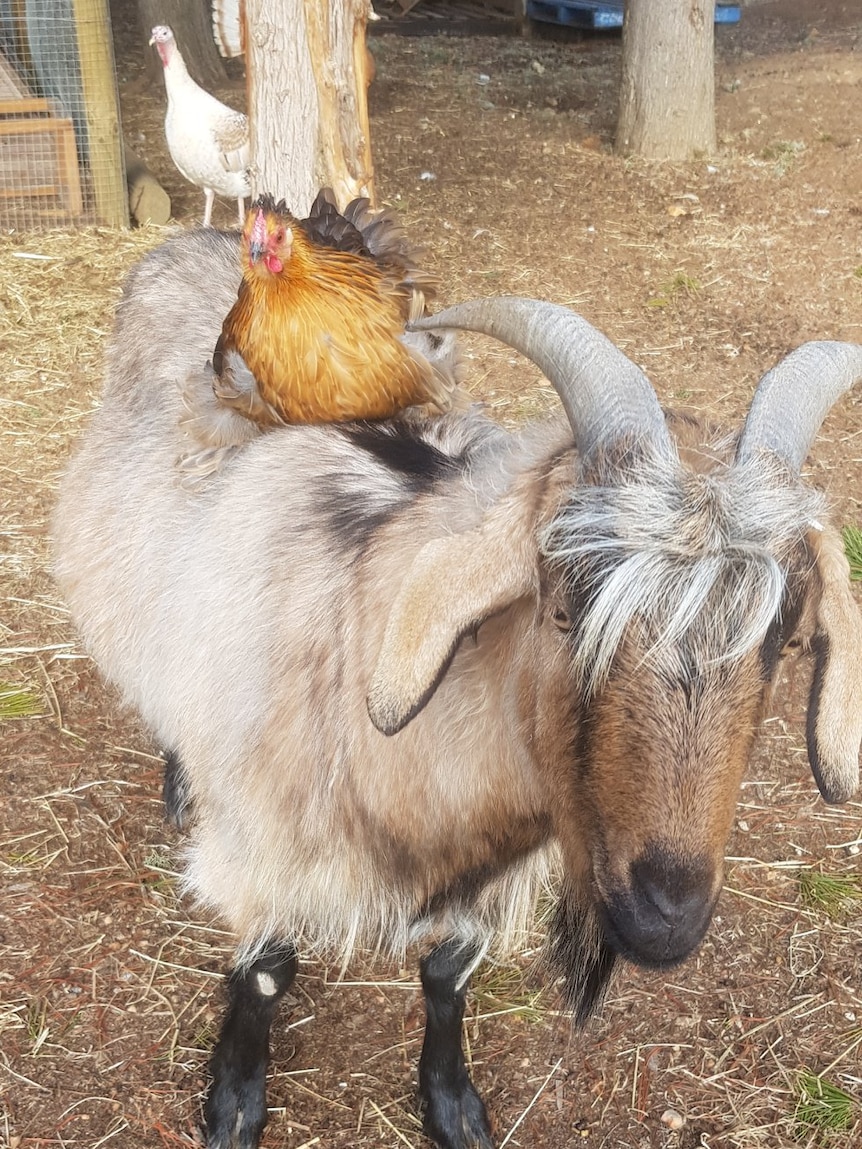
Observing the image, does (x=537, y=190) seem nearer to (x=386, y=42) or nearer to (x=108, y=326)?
(x=108, y=326)

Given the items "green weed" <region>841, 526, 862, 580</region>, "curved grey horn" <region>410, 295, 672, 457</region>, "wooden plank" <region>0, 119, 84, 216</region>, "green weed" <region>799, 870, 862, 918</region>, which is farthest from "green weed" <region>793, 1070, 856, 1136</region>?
"wooden plank" <region>0, 119, 84, 216</region>

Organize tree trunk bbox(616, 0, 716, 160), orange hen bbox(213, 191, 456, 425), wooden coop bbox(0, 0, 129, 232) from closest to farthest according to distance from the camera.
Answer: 1. orange hen bbox(213, 191, 456, 425)
2. wooden coop bbox(0, 0, 129, 232)
3. tree trunk bbox(616, 0, 716, 160)

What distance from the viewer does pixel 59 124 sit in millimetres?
6711

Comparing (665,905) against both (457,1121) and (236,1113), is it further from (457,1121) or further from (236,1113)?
(236,1113)

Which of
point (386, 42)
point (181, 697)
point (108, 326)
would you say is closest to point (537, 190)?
point (108, 326)

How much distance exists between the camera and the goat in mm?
1630

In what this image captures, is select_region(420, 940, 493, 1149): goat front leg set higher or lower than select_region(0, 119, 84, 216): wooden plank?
lower

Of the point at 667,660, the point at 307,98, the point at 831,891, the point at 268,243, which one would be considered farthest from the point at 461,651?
the point at 307,98

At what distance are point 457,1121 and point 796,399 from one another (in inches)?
72.2

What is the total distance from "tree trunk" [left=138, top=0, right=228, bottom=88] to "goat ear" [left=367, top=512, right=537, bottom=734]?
9.17 meters

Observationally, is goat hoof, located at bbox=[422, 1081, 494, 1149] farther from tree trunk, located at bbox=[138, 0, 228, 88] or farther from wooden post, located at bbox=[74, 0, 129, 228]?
tree trunk, located at bbox=[138, 0, 228, 88]

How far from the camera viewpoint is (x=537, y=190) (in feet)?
25.3

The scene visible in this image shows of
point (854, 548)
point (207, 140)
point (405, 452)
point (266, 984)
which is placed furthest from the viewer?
point (207, 140)

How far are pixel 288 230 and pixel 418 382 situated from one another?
1.68 feet
